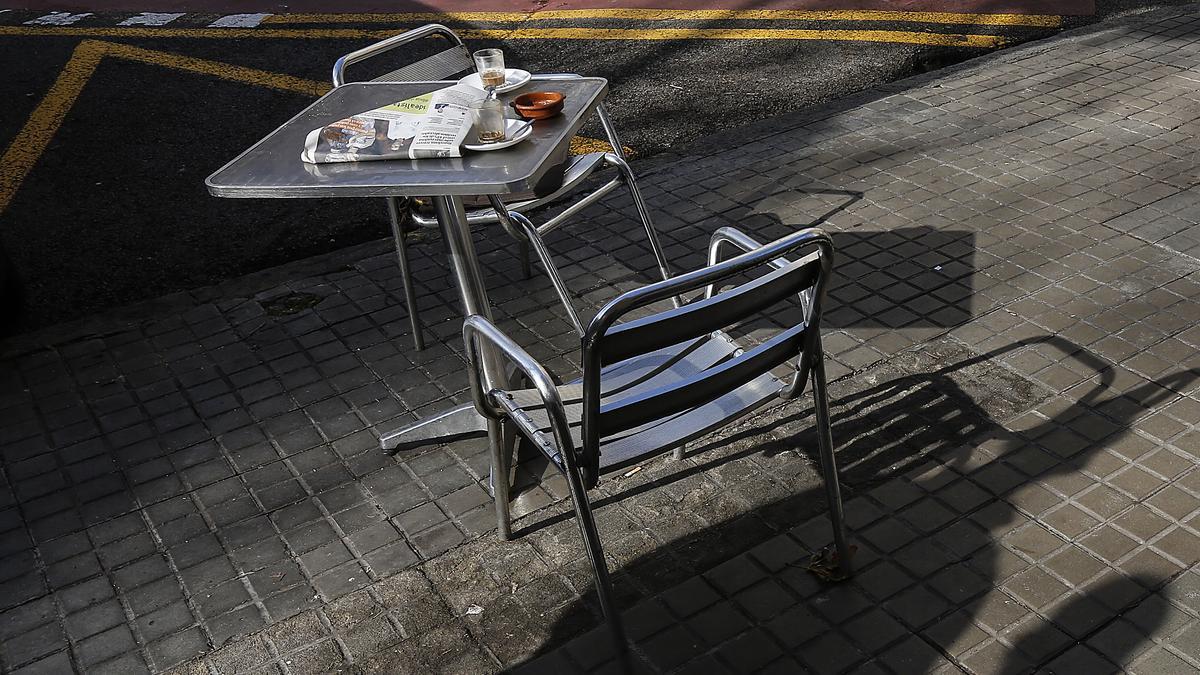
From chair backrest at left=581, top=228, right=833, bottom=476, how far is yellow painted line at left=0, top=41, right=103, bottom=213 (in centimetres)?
483

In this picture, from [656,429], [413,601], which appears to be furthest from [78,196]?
[656,429]

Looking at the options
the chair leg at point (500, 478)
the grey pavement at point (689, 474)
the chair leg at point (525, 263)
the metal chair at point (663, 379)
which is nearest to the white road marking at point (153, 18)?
the grey pavement at point (689, 474)

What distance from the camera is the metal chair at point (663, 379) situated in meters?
2.42

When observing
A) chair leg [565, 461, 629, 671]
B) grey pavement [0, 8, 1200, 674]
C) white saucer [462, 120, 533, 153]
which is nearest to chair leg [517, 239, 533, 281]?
grey pavement [0, 8, 1200, 674]

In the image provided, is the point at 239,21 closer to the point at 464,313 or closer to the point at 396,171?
the point at 464,313

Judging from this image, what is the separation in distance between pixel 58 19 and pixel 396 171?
7904 millimetres

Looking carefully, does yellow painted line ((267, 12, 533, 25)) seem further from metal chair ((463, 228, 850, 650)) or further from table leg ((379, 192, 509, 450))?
metal chair ((463, 228, 850, 650))

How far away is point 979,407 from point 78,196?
488 centimetres

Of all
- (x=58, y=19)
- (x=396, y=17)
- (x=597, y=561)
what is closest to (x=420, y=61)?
(x=597, y=561)

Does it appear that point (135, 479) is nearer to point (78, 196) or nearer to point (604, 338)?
point (604, 338)

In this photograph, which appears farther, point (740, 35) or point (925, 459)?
point (740, 35)

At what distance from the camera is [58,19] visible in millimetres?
9688

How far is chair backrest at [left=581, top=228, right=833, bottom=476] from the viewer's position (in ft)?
7.85

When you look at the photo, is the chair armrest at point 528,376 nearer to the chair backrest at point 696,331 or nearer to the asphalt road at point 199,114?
the chair backrest at point 696,331
